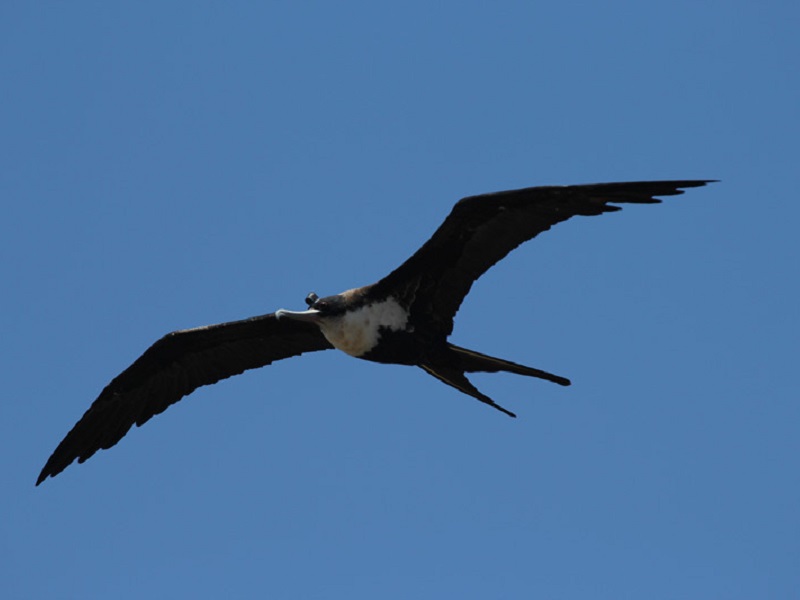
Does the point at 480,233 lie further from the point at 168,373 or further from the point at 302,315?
the point at 168,373

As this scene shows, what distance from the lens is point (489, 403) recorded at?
9.01 m

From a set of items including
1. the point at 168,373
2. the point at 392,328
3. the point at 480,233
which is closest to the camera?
the point at 480,233

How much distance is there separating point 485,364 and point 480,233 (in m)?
0.88

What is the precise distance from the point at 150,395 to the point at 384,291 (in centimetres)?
221

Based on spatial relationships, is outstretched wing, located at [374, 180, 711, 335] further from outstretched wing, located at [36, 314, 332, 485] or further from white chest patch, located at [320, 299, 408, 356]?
outstretched wing, located at [36, 314, 332, 485]

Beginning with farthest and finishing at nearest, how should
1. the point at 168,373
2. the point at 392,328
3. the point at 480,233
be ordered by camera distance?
the point at 168,373 → the point at 392,328 → the point at 480,233

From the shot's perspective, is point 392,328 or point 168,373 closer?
point 392,328

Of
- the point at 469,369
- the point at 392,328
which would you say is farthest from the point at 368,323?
the point at 469,369

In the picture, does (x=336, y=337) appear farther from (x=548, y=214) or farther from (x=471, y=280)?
(x=548, y=214)

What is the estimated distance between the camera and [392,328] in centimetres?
882

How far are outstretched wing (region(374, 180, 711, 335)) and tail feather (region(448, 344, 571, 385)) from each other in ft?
0.59

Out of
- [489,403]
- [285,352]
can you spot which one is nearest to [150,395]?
[285,352]

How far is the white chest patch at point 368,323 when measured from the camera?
882cm

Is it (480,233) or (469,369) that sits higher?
(480,233)
